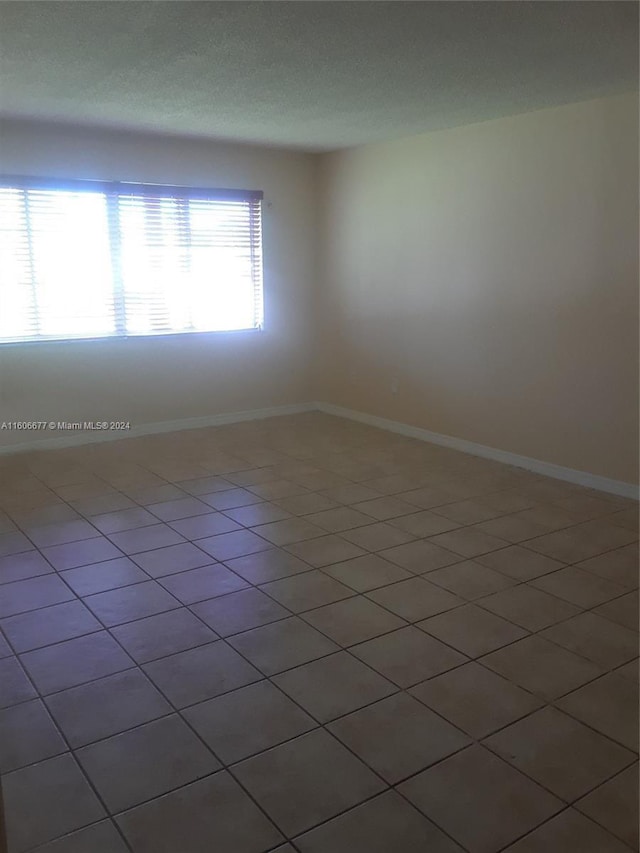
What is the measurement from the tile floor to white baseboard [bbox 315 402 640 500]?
104 millimetres

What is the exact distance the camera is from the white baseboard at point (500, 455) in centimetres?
402

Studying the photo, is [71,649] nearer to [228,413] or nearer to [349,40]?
[349,40]

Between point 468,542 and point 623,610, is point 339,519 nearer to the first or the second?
point 468,542

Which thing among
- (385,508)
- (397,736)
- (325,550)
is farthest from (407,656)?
(385,508)

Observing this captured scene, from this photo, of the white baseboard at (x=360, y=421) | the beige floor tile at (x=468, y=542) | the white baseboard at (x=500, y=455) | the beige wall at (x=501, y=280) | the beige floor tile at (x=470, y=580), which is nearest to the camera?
the beige floor tile at (x=470, y=580)

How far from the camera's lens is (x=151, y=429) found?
542 cm

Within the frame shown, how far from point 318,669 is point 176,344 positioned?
3611 mm

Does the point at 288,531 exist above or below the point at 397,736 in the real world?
above

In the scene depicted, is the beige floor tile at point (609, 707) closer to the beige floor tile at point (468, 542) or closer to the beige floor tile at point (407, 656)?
the beige floor tile at point (407, 656)

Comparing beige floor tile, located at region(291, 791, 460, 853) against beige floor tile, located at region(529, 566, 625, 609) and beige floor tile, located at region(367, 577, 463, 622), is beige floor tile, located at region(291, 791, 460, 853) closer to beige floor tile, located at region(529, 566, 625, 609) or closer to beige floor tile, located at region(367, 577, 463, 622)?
beige floor tile, located at region(367, 577, 463, 622)

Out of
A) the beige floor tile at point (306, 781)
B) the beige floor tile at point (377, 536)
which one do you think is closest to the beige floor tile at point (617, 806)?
the beige floor tile at point (306, 781)

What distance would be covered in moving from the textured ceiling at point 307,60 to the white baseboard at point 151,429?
7.13ft

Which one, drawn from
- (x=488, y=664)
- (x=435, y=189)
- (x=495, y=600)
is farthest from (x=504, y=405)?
(x=488, y=664)

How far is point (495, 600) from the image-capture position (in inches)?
110
